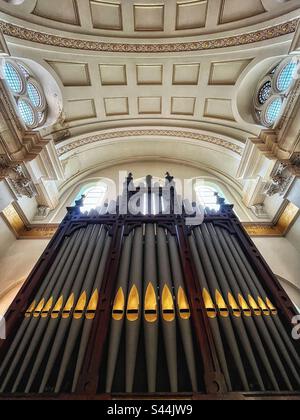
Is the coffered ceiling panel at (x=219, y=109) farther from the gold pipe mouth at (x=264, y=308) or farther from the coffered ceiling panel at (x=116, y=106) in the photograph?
the gold pipe mouth at (x=264, y=308)

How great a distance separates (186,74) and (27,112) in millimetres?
4640

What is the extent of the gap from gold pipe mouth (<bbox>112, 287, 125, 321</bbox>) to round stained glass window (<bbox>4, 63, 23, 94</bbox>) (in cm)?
583

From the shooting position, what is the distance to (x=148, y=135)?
8727 millimetres

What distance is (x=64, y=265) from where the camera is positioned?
139 inches

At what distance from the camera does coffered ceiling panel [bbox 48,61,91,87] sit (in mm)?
6412

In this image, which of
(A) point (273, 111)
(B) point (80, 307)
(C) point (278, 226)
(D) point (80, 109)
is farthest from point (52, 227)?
(A) point (273, 111)

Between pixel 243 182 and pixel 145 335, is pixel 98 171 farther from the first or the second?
pixel 145 335

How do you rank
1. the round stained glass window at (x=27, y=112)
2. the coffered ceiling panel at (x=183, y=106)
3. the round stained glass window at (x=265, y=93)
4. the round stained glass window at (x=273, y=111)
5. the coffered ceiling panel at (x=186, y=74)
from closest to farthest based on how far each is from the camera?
the round stained glass window at (x=273, y=111) < the round stained glass window at (x=27, y=112) < the round stained glass window at (x=265, y=93) < the coffered ceiling panel at (x=186, y=74) < the coffered ceiling panel at (x=183, y=106)

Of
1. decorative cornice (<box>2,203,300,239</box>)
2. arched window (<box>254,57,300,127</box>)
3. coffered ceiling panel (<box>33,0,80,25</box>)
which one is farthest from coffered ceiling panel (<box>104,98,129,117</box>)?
decorative cornice (<box>2,203,300,239</box>)

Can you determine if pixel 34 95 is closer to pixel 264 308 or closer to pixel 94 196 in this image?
pixel 94 196

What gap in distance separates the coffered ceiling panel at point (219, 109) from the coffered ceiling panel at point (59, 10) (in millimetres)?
4260

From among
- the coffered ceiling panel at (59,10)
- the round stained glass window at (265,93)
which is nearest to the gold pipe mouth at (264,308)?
the round stained glass window at (265,93)

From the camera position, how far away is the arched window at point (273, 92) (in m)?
5.75

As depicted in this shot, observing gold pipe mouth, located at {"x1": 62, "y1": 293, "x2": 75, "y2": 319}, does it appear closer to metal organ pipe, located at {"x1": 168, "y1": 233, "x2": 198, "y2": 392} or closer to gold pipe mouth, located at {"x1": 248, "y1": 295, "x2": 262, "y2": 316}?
metal organ pipe, located at {"x1": 168, "y1": 233, "x2": 198, "y2": 392}
